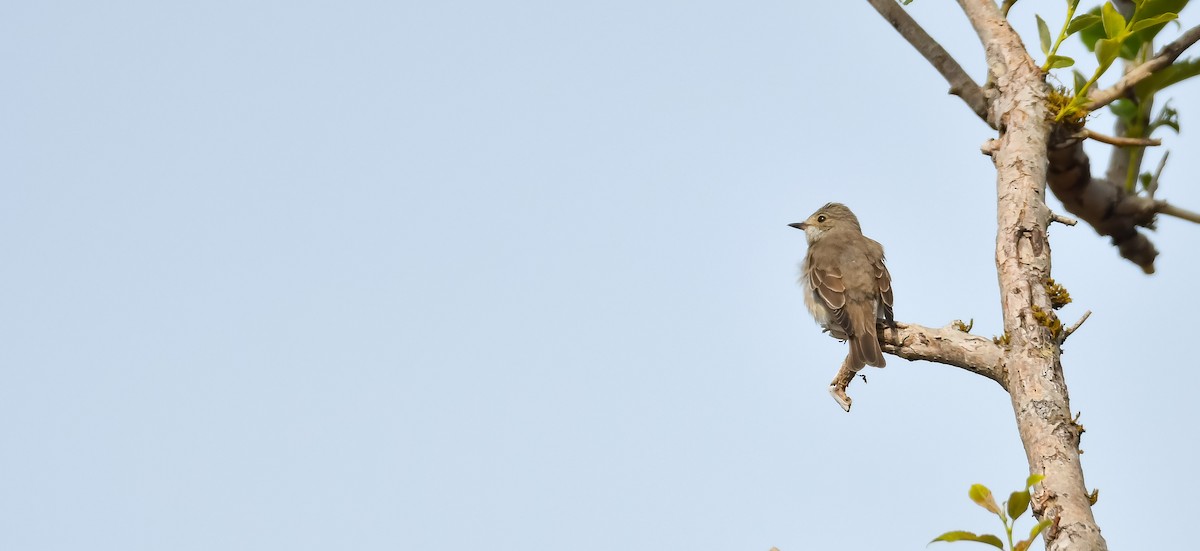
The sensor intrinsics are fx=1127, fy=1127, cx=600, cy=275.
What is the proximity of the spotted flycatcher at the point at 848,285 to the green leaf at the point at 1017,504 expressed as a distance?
474 centimetres

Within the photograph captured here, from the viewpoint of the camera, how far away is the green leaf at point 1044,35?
5.52 metres

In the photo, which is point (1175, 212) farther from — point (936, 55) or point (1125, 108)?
point (936, 55)

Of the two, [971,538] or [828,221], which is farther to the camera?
[828,221]

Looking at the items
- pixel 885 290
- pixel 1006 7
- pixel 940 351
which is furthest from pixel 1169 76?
pixel 885 290

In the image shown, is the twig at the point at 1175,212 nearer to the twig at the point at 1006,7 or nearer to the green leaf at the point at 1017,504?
the twig at the point at 1006,7

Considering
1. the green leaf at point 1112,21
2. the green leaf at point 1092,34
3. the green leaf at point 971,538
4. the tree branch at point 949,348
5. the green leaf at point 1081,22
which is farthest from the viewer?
the green leaf at point 1092,34

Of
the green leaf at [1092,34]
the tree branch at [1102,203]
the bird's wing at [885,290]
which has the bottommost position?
the tree branch at [1102,203]

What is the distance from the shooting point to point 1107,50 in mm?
5352

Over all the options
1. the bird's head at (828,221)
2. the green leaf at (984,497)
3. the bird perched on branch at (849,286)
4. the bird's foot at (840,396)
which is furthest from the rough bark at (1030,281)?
the bird's head at (828,221)

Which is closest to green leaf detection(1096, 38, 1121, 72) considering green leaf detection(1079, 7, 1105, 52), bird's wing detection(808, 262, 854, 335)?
green leaf detection(1079, 7, 1105, 52)

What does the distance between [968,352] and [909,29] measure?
1.97 m

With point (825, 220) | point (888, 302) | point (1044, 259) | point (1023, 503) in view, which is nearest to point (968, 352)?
point (1044, 259)

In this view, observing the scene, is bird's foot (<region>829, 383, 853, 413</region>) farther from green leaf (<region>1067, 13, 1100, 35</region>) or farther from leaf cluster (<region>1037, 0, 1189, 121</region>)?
green leaf (<region>1067, 13, 1100, 35</region>)

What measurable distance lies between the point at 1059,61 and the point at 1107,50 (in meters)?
0.22
